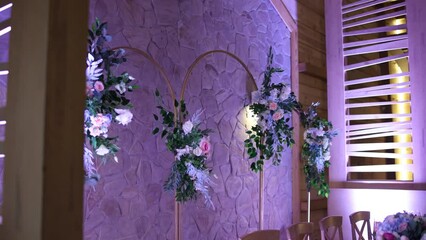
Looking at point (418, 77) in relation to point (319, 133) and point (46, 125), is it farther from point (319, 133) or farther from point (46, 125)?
point (46, 125)

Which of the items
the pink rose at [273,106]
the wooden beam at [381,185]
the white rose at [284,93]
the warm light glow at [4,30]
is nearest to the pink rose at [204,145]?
the pink rose at [273,106]

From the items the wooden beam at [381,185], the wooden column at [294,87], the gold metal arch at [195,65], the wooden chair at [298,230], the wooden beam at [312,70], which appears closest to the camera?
the wooden chair at [298,230]

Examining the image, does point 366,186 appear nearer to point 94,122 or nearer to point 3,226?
point 94,122

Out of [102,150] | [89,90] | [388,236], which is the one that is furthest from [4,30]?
[388,236]

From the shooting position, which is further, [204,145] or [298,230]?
[204,145]

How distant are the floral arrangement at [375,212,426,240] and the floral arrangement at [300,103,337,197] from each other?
1356mm

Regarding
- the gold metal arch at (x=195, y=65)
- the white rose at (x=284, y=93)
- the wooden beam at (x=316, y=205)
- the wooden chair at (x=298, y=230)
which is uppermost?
the gold metal arch at (x=195, y=65)

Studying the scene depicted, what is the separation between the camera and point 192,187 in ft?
9.95

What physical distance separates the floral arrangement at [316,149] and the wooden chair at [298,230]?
141 cm

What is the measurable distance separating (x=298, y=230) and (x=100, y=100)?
5.08ft

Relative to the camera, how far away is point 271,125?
3971mm

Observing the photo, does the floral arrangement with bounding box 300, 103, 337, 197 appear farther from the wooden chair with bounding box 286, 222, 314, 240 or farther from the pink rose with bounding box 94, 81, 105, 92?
the pink rose with bounding box 94, 81, 105, 92

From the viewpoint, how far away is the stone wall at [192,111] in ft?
10.2

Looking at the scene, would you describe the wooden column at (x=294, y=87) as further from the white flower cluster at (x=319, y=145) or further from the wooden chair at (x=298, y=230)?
the wooden chair at (x=298, y=230)
